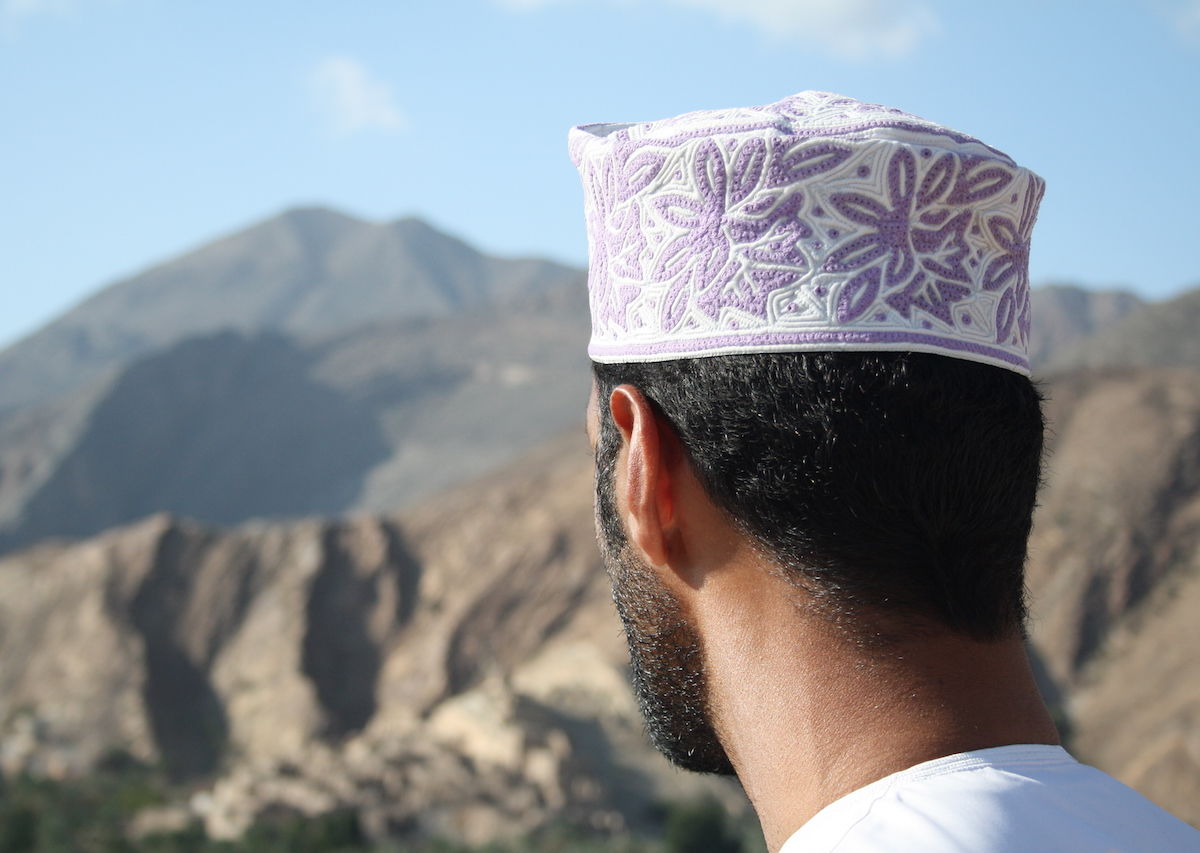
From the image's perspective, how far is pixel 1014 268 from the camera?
1.36m

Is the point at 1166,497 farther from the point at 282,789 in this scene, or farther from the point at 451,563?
the point at 282,789

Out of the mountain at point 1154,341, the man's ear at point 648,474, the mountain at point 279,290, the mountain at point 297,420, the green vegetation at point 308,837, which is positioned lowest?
the mountain at point 279,290

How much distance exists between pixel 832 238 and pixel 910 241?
3.2 inches

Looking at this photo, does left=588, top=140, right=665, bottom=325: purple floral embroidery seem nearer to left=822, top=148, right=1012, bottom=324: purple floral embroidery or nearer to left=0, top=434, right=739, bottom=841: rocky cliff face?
left=822, top=148, right=1012, bottom=324: purple floral embroidery

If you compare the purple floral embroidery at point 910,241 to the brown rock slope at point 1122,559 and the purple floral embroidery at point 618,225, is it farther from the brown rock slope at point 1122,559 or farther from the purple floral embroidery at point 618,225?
the brown rock slope at point 1122,559

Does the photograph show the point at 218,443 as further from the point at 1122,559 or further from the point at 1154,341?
the point at 1122,559

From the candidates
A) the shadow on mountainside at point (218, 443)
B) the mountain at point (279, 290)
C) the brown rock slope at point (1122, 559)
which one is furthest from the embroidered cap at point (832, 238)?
the mountain at point (279, 290)

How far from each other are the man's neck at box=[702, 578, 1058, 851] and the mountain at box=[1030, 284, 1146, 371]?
246 feet

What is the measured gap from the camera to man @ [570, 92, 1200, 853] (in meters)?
1.23

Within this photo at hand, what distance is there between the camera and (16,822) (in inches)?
798

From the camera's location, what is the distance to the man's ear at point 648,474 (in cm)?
133

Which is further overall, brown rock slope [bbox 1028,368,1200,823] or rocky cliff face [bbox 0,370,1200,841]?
brown rock slope [bbox 1028,368,1200,823]

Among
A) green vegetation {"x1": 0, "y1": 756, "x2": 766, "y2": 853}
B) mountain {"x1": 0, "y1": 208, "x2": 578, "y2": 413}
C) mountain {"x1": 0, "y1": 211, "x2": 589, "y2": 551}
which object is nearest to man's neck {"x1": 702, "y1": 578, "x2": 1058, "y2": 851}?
green vegetation {"x1": 0, "y1": 756, "x2": 766, "y2": 853}

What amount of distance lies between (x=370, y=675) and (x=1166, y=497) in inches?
804
